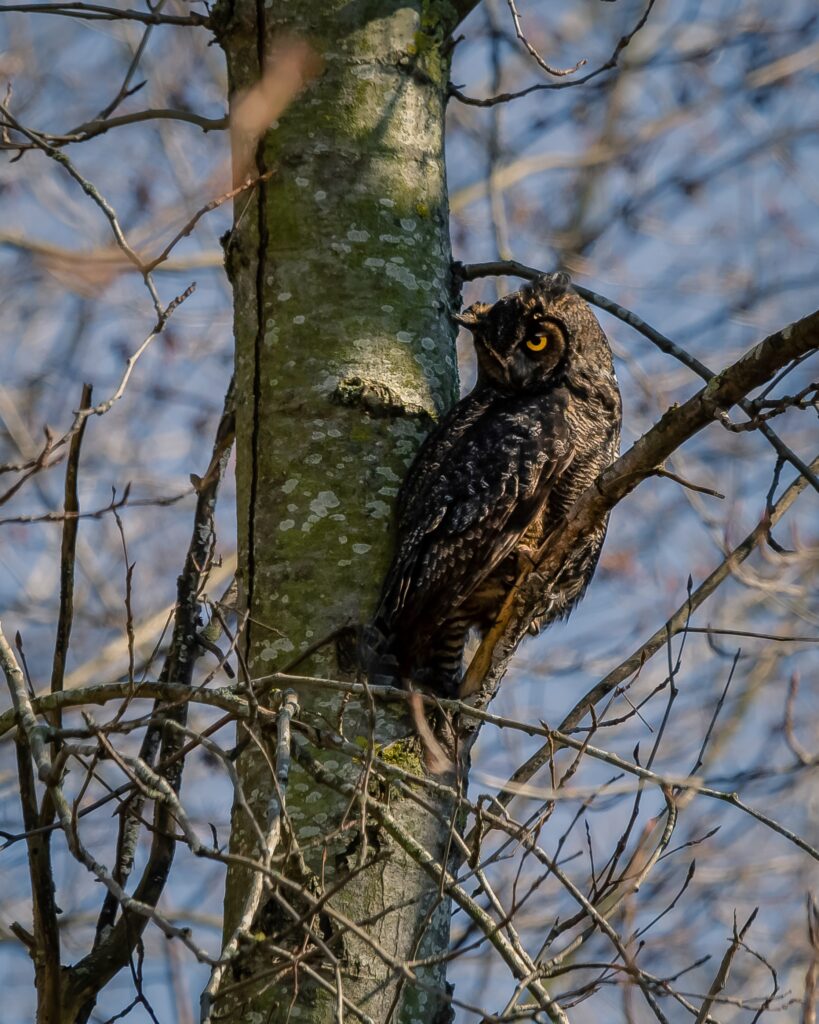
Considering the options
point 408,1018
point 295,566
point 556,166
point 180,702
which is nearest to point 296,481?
point 295,566

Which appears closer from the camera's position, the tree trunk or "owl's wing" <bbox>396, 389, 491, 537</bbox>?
the tree trunk

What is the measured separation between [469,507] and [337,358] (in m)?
0.54

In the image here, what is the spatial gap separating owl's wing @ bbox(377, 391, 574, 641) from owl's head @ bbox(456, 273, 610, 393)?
0.82 ft

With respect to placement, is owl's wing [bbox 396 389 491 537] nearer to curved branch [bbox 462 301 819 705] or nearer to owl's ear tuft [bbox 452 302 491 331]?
curved branch [bbox 462 301 819 705]

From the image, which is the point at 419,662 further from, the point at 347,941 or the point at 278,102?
the point at 278,102

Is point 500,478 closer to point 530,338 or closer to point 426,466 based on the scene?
point 426,466

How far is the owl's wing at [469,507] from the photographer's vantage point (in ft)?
10.8

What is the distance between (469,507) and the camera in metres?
3.56

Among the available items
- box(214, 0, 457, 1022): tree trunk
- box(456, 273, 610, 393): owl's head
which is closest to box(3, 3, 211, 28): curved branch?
box(214, 0, 457, 1022): tree trunk

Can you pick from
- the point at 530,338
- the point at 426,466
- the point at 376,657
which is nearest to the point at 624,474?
the point at 426,466

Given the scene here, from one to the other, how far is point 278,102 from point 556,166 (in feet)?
20.1

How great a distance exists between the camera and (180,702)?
238cm

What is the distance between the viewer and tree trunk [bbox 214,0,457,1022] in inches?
116

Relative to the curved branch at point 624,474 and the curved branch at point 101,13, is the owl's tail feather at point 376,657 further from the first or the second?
the curved branch at point 101,13
